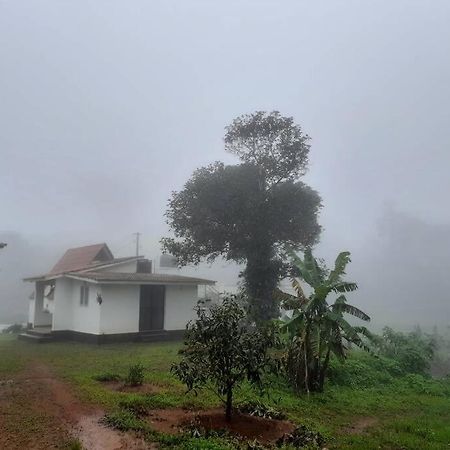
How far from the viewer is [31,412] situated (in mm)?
10000

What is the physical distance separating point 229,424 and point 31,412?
429cm

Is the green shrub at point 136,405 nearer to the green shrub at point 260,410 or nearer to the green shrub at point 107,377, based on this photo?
the green shrub at point 260,410

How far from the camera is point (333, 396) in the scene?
1384 centimetres

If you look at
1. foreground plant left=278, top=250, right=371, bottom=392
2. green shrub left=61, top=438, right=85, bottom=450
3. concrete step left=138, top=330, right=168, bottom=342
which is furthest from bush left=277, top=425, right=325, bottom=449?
concrete step left=138, top=330, right=168, bottom=342

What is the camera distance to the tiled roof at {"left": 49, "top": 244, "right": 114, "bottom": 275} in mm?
30250

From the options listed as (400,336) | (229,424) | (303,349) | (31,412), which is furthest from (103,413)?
(400,336)

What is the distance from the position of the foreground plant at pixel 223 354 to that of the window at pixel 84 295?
15.0 metres

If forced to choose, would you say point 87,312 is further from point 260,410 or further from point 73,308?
point 260,410

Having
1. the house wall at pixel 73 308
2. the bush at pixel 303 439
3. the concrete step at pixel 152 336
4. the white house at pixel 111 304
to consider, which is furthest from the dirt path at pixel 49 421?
the concrete step at pixel 152 336

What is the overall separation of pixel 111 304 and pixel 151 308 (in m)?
2.56

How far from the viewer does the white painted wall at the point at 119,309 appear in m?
22.8

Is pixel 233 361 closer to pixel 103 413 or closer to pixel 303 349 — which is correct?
pixel 103 413

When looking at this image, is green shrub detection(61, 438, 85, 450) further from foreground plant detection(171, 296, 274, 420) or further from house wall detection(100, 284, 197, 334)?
house wall detection(100, 284, 197, 334)

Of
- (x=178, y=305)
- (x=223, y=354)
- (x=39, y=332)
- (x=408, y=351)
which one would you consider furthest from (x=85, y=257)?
(x=223, y=354)
